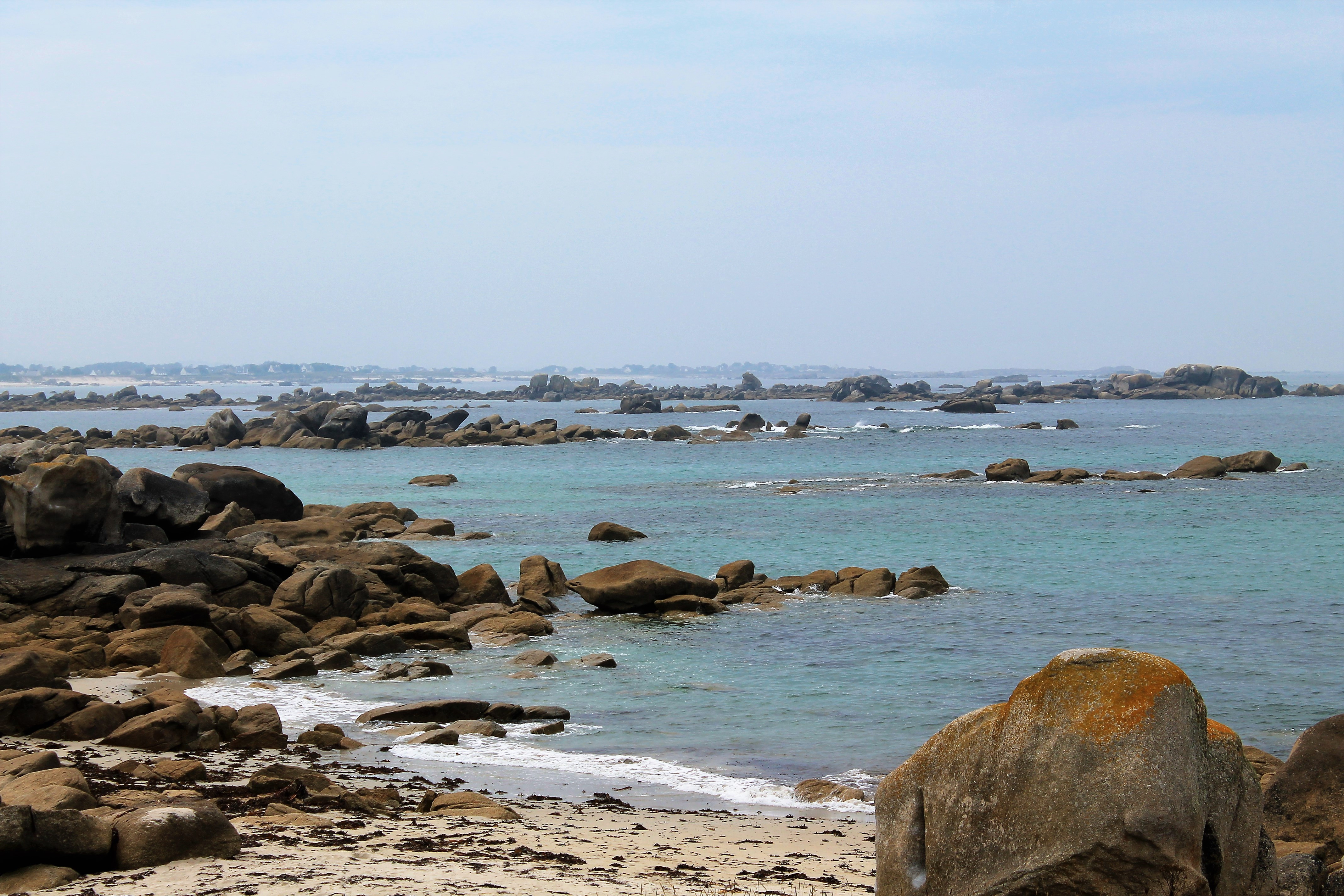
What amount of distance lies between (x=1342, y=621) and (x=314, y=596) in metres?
22.1

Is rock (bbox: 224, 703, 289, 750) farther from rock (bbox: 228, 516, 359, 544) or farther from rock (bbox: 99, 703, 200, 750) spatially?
rock (bbox: 228, 516, 359, 544)

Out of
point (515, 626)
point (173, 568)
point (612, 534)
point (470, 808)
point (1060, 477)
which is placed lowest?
point (515, 626)

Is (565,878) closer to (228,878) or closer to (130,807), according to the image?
(228,878)

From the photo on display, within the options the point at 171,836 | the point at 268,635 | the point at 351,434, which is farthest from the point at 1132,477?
the point at 351,434

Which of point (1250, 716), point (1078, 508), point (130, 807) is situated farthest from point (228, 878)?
point (1078, 508)

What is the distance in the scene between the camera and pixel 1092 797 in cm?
593

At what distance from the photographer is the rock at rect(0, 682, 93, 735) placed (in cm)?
1354

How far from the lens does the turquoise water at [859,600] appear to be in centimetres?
1603

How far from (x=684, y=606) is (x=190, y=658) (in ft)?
36.0

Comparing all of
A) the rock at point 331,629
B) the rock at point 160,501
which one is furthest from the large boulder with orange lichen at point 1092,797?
the rock at point 160,501

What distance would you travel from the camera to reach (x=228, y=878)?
8.09 metres

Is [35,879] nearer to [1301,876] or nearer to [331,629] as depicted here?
[1301,876]

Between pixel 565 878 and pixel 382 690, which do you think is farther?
pixel 382 690

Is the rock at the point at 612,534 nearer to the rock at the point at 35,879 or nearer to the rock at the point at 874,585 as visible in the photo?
the rock at the point at 874,585
